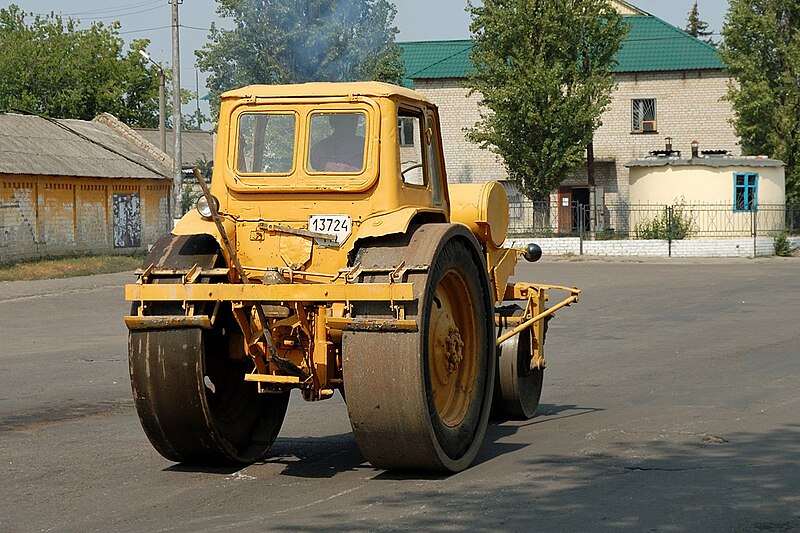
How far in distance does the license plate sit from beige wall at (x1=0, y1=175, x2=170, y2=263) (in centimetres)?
2812

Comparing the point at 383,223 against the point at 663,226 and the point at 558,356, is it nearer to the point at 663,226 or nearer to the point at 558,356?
the point at 558,356

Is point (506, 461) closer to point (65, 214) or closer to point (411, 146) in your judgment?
point (411, 146)

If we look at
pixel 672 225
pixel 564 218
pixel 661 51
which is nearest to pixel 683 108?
pixel 661 51

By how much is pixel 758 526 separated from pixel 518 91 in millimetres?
40023

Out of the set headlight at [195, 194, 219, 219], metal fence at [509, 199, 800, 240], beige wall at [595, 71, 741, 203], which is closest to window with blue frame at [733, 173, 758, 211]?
metal fence at [509, 199, 800, 240]

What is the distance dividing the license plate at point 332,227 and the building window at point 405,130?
0.74 meters

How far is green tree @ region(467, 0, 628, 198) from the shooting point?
4581 cm

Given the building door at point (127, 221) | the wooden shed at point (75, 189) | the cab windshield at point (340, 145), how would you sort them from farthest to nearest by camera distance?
1. the building door at point (127, 221)
2. the wooden shed at point (75, 189)
3. the cab windshield at point (340, 145)

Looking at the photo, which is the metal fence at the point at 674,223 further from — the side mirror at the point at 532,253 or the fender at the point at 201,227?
the fender at the point at 201,227

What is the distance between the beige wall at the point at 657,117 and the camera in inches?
2061

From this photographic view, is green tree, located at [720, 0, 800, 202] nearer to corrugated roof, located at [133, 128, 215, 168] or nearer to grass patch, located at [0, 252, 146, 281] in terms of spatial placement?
grass patch, located at [0, 252, 146, 281]

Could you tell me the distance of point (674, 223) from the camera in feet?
139

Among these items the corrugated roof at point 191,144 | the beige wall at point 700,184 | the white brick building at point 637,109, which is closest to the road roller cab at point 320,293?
the beige wall at point 700,184

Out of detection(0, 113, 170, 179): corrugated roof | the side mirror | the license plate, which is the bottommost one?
the side mirror
